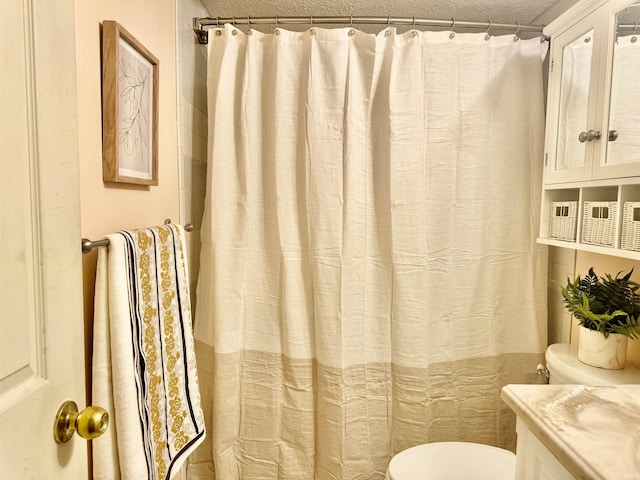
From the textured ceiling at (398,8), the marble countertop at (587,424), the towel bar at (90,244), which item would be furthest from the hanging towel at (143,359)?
the textured ceiling at (398,8)

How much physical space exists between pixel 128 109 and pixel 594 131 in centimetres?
134

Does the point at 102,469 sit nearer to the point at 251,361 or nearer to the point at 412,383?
the point at 251,361

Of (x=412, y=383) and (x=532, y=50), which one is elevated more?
(x=532, y=50)

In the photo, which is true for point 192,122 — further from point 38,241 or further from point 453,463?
point 453,463

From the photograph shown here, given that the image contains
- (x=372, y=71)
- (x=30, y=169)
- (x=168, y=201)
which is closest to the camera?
(x=30, y=169)

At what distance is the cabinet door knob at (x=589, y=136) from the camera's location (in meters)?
1.19

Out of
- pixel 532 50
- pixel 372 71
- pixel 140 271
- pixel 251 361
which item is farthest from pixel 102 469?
pixel 532 50

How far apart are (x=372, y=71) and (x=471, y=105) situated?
1.39 feet

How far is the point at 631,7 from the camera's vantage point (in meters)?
1.10

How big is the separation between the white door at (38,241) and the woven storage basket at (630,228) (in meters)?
1.32

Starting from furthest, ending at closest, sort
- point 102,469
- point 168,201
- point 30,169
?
point 168,201, point 102,469, point 30,169

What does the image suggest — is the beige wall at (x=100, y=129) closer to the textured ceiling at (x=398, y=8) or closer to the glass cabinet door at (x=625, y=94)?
the textured ceiling at (x=398, y=8)

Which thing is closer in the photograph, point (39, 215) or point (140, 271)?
point (39, 215)

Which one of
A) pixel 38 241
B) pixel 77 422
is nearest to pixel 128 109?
pixel 38 241
